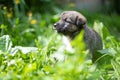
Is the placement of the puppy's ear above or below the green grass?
above

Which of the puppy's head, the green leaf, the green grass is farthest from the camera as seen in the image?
the puppy's head

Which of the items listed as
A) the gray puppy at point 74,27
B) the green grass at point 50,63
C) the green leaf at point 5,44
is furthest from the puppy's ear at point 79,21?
the green leaf at point 5,44

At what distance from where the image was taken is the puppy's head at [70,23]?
6.02m

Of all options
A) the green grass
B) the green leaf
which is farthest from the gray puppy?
the green leaf

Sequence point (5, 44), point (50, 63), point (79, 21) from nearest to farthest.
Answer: point (50, 63)
point (5, 44)
point (79, 21)

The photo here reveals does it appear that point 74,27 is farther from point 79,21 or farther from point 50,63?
point 50,63

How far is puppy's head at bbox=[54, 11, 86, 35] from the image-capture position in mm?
6020

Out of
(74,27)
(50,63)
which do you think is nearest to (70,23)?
(74,27)

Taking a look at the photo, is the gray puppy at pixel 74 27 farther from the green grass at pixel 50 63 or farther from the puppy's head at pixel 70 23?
the green grass at pixel 50 63

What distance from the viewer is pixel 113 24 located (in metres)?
12.0

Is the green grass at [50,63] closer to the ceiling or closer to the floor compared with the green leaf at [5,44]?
closer to the floor

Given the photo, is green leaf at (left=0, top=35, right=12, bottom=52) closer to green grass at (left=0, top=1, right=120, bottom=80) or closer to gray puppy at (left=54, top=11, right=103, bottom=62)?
green grass at (left=0, top=1, right=120, bottom=80)

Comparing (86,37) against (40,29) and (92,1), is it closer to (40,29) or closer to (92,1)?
(40,29)

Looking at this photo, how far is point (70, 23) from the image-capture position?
608 centimetres
